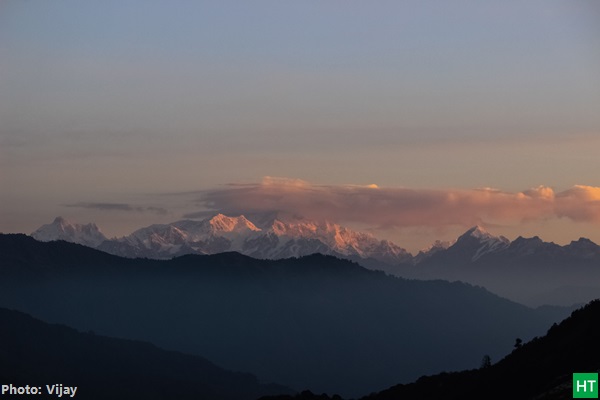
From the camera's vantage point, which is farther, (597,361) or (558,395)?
(597,361)

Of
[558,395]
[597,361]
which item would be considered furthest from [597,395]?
[597,361]

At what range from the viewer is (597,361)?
643 ft

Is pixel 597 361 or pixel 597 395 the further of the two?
pixel 597 361

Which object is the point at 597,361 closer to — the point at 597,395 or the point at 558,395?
the point at 558,395

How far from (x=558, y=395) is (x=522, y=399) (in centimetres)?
3546

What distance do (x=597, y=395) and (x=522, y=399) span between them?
160ft

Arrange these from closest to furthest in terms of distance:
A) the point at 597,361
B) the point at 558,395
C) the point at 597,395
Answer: the point at 597,395
the point at 558,395
the point at 597,361

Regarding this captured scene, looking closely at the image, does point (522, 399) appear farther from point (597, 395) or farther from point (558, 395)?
point (597, 395)

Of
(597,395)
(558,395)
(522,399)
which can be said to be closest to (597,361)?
(522,399)

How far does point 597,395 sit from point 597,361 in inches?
1896

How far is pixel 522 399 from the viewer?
197500 millimetres

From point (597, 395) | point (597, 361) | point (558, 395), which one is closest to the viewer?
point (597, 395)

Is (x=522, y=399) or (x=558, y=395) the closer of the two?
(x=558, y=395)

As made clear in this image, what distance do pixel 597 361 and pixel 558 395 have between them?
118 feet
